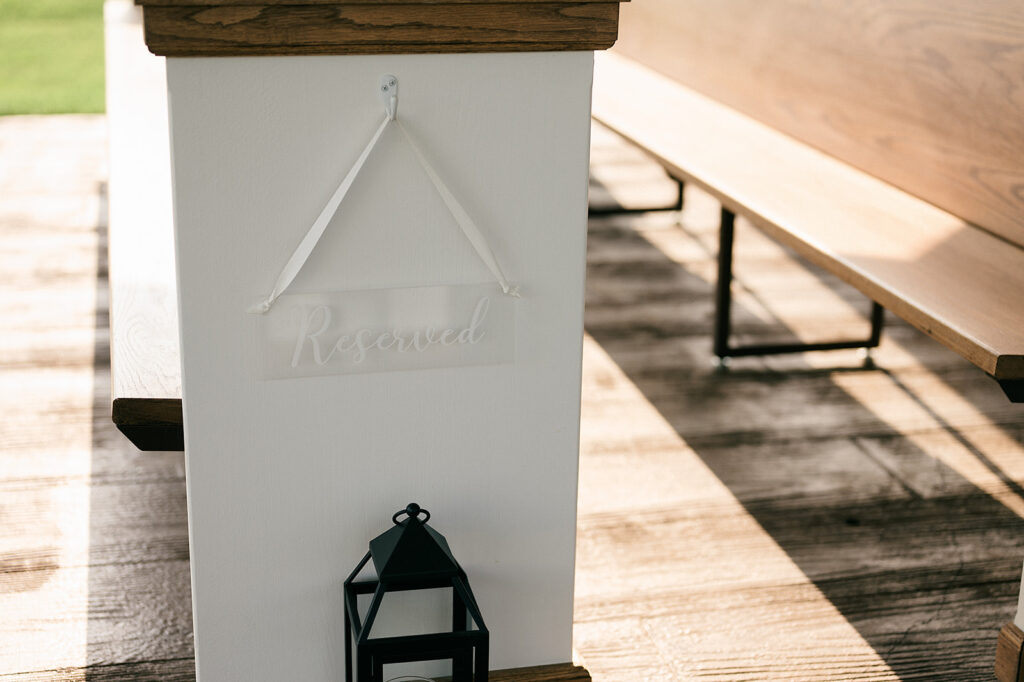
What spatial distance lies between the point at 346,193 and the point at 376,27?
0.17 m

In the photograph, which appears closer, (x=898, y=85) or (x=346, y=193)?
(x=346, y=193)

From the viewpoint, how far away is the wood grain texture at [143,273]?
1574mm

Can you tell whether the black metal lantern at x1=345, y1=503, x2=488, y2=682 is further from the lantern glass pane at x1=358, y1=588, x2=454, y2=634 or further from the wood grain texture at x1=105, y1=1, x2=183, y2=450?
the wood grain texture at x1=105, y1=1, x2=183, y2=450

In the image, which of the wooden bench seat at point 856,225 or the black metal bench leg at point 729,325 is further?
the black metal bench leg at point 729,325

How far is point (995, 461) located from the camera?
97.6 inches

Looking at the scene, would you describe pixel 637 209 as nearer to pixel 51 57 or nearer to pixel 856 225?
pixel 856 225

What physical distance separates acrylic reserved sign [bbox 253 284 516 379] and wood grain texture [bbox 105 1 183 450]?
36 centimetres

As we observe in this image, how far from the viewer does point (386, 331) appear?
4.25 ft

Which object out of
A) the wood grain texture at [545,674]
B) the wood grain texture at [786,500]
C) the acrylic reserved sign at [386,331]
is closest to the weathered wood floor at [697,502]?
the wood grain texture at [786,500]

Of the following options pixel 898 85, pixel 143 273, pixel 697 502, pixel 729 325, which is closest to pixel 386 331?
pixel 143 273

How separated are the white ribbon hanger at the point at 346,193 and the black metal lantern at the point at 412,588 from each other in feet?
0.93

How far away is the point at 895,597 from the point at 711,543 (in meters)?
0.33

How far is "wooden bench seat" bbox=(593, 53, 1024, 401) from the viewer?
1778mm

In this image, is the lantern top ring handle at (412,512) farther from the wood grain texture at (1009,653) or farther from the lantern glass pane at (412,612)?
the wood grain texture at (1009,653)
